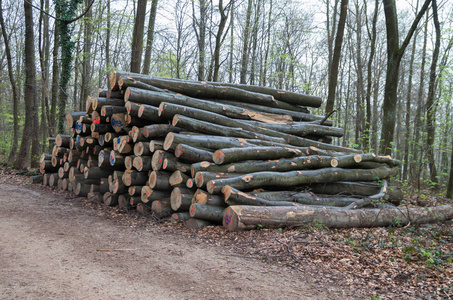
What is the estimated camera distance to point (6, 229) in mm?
5641

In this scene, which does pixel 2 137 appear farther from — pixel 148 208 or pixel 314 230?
pixel 314 230

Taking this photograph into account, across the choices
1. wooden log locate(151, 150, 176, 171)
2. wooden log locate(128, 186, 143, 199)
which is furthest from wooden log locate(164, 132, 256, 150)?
wooden log locate(128, 186, 143, 199)

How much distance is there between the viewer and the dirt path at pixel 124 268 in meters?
3.53

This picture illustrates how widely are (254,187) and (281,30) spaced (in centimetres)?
2018

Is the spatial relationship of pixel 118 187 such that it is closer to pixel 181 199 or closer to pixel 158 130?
pixel 158 130

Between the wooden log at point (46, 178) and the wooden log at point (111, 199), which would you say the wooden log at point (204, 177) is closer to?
the wooden log at point (111, 199)

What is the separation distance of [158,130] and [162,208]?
179cm

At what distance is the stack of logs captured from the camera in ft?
21.9

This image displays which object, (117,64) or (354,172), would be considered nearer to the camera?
(354,172)

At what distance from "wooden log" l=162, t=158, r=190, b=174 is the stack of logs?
0.02 metres

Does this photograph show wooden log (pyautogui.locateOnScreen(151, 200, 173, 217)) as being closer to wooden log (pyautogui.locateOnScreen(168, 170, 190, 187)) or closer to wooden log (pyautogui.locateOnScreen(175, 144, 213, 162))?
wooden log (pyautogui.locateOnScreen(168, 170, 190, 187))

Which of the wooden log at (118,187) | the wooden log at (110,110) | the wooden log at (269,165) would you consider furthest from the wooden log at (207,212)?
the wooden log at (110,110)

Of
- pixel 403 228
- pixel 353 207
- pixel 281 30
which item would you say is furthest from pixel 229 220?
pixel 281 30

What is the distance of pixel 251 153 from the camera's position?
24.7ft
